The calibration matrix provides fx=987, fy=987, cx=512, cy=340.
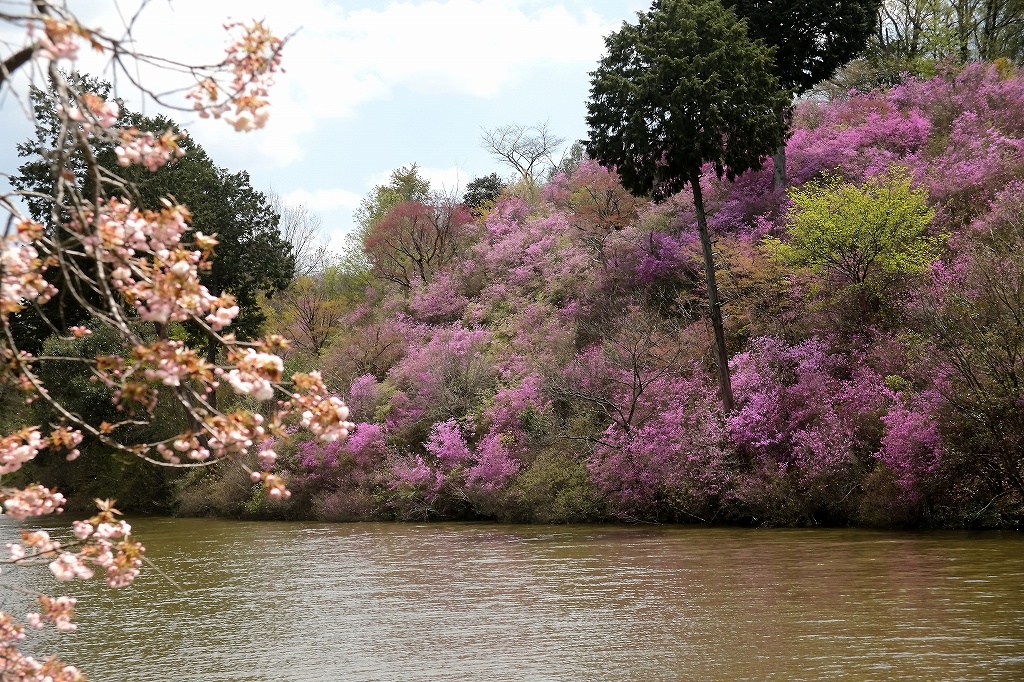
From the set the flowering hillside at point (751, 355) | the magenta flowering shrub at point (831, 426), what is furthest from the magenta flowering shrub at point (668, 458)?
the magenta flowering shrub at point (831, 426)

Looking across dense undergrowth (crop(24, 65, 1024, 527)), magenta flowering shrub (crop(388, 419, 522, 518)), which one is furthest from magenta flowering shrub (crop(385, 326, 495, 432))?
magenta flowering shrub (crop(388, 419, 522, 518))

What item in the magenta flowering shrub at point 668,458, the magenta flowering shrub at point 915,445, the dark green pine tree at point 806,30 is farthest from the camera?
the dark green pine tree at point 806,30

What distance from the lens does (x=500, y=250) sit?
1645 inches

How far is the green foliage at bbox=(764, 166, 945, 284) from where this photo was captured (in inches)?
904

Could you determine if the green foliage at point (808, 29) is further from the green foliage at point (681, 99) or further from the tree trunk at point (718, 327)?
the tree trunk at point (718, 327)

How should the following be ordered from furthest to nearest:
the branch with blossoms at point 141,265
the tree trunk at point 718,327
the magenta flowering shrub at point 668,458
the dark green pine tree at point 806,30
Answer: the dark green pine tree at point 806,30 < the tree trunk at point 718,327 < the magenta flowering shrub at point 668,458 < the branch with blossoms at point 141,265

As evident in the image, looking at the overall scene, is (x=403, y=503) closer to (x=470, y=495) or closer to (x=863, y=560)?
(x=470, y=495)

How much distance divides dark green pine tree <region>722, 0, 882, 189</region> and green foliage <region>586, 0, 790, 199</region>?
5.84 metres

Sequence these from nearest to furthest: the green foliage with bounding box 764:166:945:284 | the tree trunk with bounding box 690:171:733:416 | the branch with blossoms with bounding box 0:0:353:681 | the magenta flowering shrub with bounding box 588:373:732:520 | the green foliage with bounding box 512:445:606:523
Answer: the branch with blossoms with bounding box 0:0:353:681 < the magenta flowering shrub with bounding box 588:373:732:520 < the green foliage with bounding box 764:166:945:284 < the tree trunk with bounding box 690:171:733:416 < the green foliage with bounding box 512:445:606:523

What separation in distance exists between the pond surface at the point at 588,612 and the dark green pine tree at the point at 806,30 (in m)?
18.0

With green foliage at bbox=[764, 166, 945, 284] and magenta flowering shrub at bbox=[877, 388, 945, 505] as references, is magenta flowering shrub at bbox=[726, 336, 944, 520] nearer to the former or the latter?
magenta flowering shrub at bbox=[877, 388, 945, 505]

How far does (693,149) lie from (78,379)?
25791mm

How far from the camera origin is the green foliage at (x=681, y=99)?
25188mm

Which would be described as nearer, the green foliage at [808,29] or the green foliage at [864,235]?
the green foliage at [864,235]
